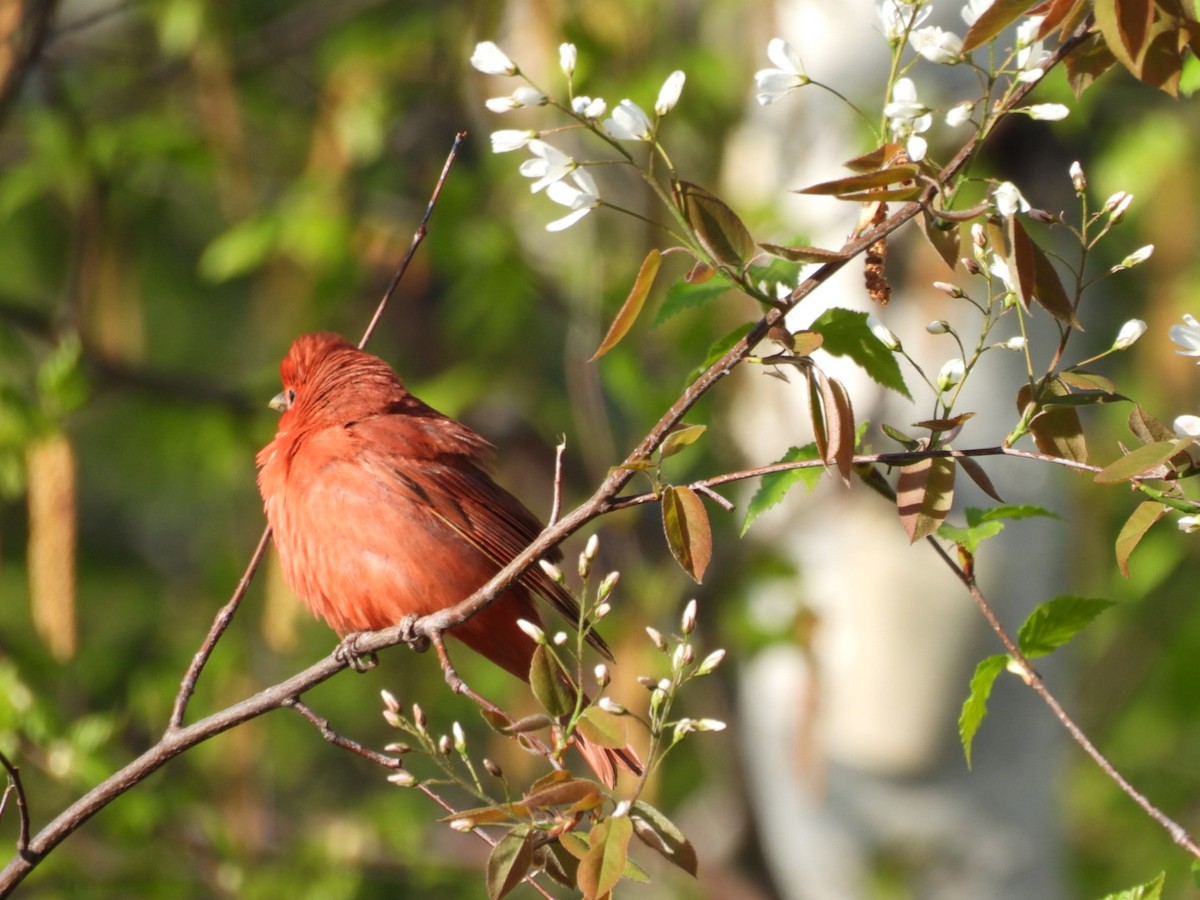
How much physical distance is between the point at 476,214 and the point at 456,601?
3.61 metres

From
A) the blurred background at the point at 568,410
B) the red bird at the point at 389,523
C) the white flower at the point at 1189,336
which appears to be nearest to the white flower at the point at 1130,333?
the white flower at the point at 1189,336

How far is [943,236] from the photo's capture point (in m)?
1.85

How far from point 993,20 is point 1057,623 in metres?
0.95

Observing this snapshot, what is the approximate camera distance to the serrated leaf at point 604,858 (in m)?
1.81

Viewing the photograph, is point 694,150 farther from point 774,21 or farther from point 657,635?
point 657,635

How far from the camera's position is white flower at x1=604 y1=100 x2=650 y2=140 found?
1.88m

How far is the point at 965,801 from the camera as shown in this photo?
6465 millimetres

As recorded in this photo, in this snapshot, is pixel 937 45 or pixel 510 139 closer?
pixel 937 45

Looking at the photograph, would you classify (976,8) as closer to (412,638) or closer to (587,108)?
(587,108)

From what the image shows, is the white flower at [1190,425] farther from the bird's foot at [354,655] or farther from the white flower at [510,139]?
the bird's foot at [354,655]

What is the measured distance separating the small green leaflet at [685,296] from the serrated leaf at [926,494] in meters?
0.53

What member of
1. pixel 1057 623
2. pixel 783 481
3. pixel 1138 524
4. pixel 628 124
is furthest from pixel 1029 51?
pixel 1057 623

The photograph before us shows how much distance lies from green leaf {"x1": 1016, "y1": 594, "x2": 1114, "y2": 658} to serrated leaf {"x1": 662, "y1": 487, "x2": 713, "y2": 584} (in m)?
0.60

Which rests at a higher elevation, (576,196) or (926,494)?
(576,196)
